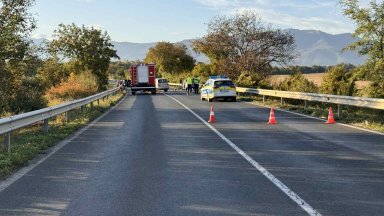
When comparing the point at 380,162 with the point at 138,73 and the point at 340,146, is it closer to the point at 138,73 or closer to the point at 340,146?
the point at 340,146

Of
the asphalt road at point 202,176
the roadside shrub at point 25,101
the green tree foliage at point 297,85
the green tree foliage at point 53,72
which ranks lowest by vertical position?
the asphalt road at point 202,176

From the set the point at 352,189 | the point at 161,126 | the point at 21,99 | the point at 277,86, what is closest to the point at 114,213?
the point at 352,189

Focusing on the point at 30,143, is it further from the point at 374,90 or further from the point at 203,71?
the point at 203,71

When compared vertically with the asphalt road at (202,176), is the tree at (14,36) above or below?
above

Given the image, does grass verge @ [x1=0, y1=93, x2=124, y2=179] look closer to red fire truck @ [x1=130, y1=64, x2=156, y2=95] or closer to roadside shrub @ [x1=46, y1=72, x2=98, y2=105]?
roadside shrub @ [x1=46, y1=72, x2=98, y2=105]

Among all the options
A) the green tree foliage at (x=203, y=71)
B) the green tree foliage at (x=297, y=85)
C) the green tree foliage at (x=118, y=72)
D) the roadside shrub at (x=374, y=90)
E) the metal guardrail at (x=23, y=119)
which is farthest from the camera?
the green tree foliage at (x=118, y=72)

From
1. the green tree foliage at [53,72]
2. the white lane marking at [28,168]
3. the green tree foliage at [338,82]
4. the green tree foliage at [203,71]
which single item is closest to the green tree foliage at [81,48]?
the green tree foliage at [53,72]

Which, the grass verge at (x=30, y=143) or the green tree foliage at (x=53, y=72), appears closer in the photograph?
the grass verge at (x=30, y=143)

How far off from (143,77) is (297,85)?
17.8 metres

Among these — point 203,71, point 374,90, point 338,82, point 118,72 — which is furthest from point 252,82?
point 118,72

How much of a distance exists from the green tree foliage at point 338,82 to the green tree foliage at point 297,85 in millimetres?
810

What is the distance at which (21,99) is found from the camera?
2048cm

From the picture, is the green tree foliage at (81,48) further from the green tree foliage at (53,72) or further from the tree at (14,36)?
the tree at (14,36)

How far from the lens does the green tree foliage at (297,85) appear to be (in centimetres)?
3325
